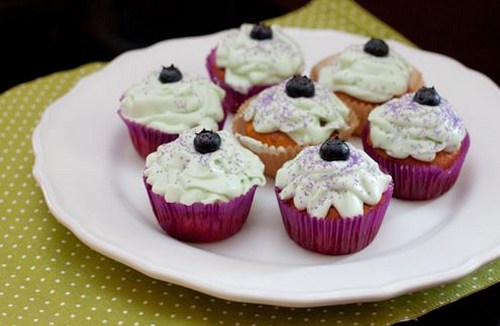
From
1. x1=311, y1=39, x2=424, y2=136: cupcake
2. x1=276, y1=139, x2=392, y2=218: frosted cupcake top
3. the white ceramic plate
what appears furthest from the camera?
x1=311, y1=39, x2=424, y2=136: cupcake

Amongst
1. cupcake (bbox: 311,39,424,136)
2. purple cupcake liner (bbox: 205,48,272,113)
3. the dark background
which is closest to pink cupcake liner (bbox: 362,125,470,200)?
cupcake (bbox: 311,39,424,136)

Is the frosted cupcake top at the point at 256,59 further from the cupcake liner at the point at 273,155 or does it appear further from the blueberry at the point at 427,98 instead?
the blueberry at the point at 427,98

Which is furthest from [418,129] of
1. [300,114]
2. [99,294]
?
[99,294]

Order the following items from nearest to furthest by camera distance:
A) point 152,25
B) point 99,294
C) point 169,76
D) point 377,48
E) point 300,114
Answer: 1. point 99,294
2. point 300,114
3. point 169,76
4. point 377,48
5. point 152,25

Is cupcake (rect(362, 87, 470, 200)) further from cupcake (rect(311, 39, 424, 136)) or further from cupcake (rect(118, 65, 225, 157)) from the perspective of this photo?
cupcake (rect(118, 65, 225, 157))

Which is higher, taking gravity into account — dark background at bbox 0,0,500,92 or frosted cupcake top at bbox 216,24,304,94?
frosted cupcake top at bbox 216,24,304,94

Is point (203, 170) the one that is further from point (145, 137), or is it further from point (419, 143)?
point (419, 143)

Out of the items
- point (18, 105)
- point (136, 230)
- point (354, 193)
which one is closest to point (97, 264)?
point (136, 230)
